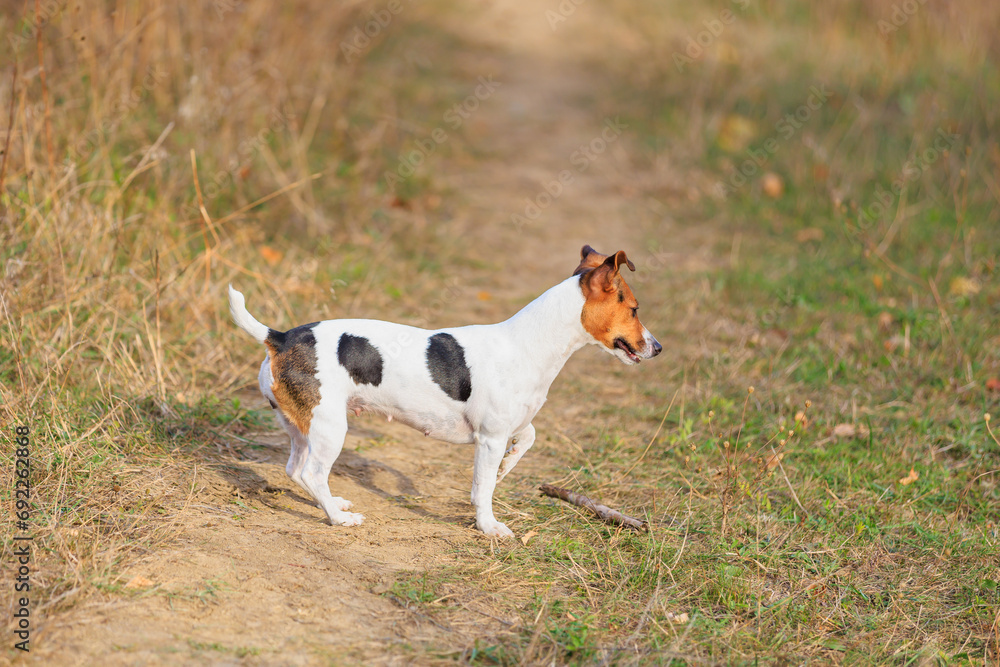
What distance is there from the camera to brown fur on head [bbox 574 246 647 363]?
4.10m

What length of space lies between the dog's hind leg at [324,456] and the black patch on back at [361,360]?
0.58 feet

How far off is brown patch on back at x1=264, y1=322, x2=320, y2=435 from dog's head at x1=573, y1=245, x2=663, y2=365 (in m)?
1.28

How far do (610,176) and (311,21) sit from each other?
3.72m

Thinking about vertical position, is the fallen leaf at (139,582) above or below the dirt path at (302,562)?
above

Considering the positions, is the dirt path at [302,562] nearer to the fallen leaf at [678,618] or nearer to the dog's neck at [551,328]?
the fallen leaf at [678,618]

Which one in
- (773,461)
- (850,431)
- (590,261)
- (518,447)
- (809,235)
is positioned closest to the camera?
(590,261)

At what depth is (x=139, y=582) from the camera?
11.3ft

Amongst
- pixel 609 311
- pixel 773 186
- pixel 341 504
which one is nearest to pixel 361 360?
pixel 341 504

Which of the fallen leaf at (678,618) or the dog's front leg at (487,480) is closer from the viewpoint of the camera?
the fallen leaf at (678,618)

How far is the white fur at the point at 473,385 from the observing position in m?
4.05

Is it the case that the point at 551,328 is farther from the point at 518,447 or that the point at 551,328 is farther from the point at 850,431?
the point at 850,431

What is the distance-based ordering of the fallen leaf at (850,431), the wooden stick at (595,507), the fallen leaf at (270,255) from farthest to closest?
the fallen leaf at (270,255), the fallen leaf at (850,431), the wooden stick at (595,507)

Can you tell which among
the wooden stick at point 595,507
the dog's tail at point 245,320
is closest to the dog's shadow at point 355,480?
the wooden stick at point 595,507

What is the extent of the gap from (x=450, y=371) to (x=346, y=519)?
842mm
